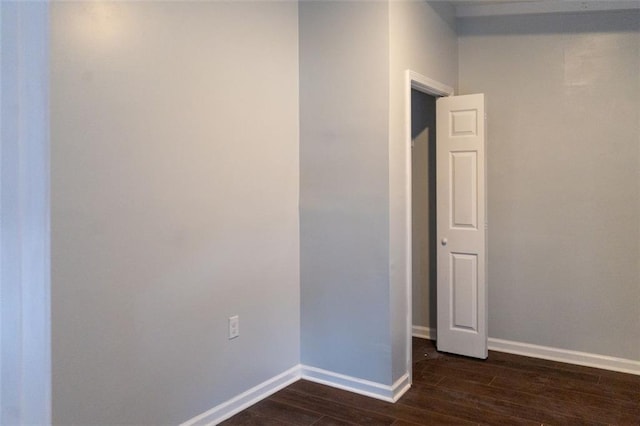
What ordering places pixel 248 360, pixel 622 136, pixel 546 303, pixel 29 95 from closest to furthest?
pixel 29 95
pixel 248 360
pixel 622 136
pixel 546 303

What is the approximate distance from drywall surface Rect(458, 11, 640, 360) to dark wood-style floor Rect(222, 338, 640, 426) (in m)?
0.39

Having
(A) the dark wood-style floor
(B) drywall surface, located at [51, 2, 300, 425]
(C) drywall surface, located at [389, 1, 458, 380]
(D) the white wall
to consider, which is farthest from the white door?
(D) the white wall

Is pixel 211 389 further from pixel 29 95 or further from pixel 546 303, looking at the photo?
pixel 546 303

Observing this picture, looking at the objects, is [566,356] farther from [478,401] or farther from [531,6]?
[531,6]

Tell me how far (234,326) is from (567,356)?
94.2 inches

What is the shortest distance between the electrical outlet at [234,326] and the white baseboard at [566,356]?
205 centimetres

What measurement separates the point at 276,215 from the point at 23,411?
5.29ft

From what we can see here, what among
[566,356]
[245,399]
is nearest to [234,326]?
[245,399]

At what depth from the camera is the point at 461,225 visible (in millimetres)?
3568

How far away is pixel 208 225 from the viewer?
2.54 metres

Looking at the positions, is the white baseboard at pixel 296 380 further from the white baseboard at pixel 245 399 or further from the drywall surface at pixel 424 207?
the drywall surface at pixel 424 207

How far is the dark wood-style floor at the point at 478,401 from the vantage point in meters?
→ 2.63

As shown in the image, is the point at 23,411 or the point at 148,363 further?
the point at 148,363

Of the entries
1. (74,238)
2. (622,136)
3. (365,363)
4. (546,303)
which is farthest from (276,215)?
(622,136)
